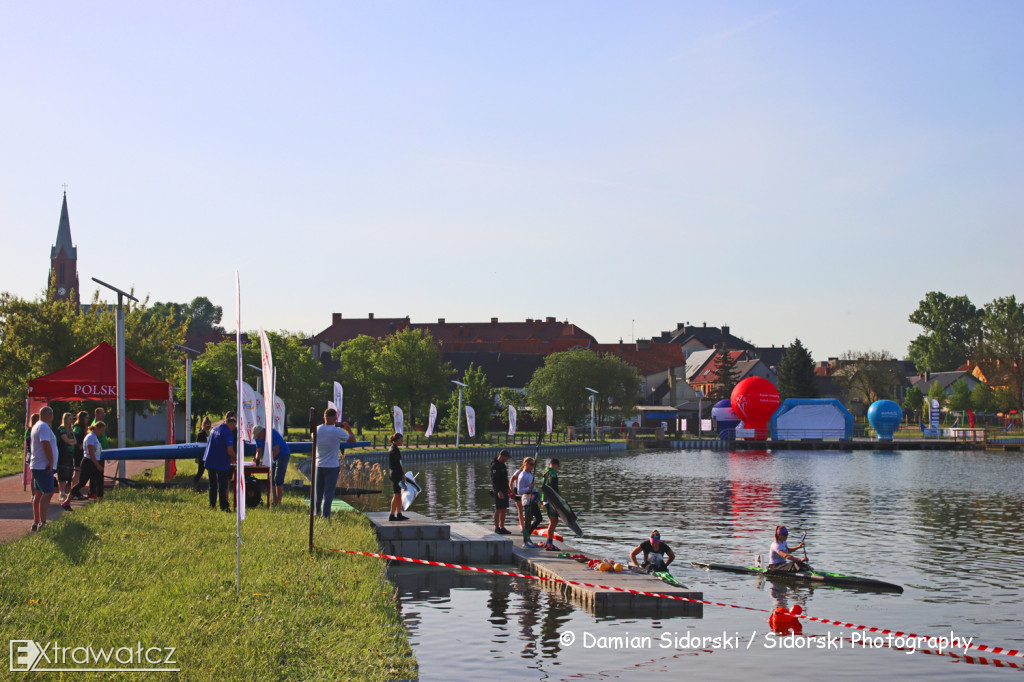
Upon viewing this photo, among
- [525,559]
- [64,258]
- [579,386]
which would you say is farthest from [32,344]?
[64,258]

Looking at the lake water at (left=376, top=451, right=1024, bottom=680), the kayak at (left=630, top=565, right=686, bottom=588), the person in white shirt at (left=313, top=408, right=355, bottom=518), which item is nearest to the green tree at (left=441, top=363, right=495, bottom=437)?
the lake water at (left=376, top=451, right=1024, bottom=680)

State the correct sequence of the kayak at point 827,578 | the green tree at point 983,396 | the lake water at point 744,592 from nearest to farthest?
the lake water at point 744,592, the kayak at point 827,578, the green tree at point 983,396

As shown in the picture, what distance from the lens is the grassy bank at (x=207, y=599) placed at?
358 inches

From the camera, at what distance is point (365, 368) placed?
293 ft

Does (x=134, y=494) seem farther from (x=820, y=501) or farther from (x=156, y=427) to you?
(x=156, y=427)

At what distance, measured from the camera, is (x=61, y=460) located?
19594 millimetres

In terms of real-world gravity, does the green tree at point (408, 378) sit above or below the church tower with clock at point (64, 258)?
below

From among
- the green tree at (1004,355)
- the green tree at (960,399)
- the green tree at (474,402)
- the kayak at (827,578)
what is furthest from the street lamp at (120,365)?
the green tree at (960,399)

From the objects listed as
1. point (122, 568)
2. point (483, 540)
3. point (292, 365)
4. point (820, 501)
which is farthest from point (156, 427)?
point (122, 568)

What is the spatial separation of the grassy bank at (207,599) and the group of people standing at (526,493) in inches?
182

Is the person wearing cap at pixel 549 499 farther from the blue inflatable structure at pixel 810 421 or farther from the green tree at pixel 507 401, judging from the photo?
the blue inflatable structure at pixel 810 421

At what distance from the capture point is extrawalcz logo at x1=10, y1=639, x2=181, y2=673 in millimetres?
8062

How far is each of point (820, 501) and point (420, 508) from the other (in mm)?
15891

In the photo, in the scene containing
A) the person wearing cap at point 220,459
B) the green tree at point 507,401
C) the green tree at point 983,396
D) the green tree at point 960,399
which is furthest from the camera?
the green tree at point 960,399
